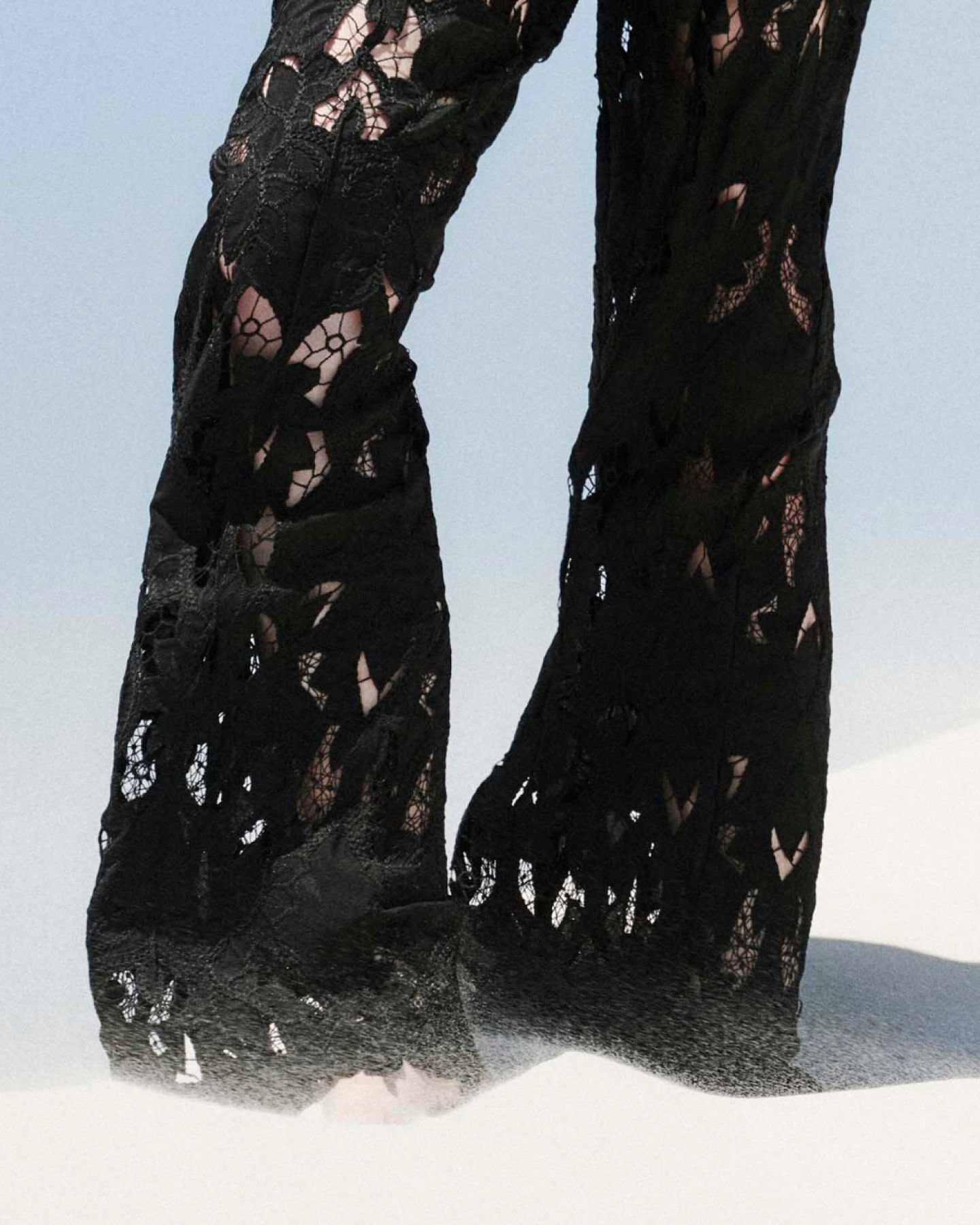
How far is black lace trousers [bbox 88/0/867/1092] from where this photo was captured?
1247 millimetres

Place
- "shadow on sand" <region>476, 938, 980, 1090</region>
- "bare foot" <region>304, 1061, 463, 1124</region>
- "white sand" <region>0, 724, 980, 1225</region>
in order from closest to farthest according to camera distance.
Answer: "white sand" <region>0, 724, 980, 1225</region> → "bare foot" <region>304, 1061, 463, 1124</region> → "shadow on sand" <region>476, 938, 980, 1090</region>

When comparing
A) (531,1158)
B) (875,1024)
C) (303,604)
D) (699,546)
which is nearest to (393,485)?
(303,604)

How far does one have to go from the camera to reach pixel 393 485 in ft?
4.20

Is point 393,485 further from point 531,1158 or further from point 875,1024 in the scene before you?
point 875,1024

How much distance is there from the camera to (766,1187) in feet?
3.46

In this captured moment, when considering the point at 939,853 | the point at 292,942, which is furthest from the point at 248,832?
the point at 939,853

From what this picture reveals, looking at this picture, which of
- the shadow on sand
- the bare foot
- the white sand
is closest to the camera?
the white sand

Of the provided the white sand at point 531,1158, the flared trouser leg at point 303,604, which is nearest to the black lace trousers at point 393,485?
the flared trouser leg at point 303,604

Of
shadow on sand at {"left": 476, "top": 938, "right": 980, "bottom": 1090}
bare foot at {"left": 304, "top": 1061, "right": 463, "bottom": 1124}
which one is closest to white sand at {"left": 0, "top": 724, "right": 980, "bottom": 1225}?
bare foot at {"left": 304, "top": 1061, "right": 463, "bottom": 1124}

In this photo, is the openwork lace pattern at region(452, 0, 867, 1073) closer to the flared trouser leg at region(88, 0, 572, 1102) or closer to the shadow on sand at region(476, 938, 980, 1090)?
the shadow on sand at region(476, 938, 980, 1090)

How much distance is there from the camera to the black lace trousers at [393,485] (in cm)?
125

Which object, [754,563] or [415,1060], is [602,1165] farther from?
[754,563]

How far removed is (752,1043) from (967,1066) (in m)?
0.19

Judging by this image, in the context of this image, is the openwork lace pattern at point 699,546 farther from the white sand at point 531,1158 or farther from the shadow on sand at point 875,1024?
the white sand at point 531,1158
